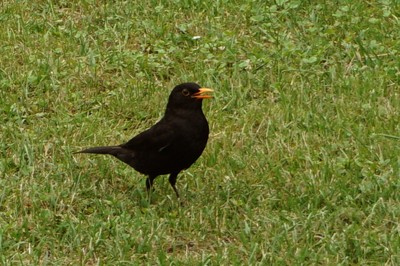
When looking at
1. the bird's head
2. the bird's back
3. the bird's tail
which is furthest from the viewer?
the bird's tail

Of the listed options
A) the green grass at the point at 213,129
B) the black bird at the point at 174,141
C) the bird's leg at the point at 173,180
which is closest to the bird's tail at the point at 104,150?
the black bird at the point at 174,141

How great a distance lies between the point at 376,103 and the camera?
8906 mm

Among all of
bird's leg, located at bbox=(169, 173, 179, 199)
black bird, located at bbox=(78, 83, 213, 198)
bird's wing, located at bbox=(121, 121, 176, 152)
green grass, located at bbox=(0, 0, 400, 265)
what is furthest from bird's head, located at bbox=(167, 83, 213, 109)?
green grass, located at bbox=(0, 0, 400, 265)

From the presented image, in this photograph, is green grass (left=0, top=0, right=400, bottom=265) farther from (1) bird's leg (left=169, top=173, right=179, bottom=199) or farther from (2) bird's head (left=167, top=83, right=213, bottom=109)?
(2) bird's head (left=167, top=83, right=213, bottom=109)

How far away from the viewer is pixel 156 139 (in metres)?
7.78

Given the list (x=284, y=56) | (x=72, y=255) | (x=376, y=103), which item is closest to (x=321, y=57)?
(x=284, y=56)

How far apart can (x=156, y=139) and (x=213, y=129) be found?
3.76 feet

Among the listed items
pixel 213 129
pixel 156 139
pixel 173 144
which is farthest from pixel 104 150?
pixel 213 129

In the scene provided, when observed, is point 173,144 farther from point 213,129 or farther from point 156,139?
point 213,129

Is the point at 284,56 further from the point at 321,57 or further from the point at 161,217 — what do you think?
the point at 161,217

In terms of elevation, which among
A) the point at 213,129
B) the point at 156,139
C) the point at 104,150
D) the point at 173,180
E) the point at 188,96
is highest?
the point at 188,96

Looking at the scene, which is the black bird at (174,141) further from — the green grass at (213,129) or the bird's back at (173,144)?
the green grass at (213,129)

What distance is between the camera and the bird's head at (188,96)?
784 cm

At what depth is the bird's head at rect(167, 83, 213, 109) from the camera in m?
7.84
